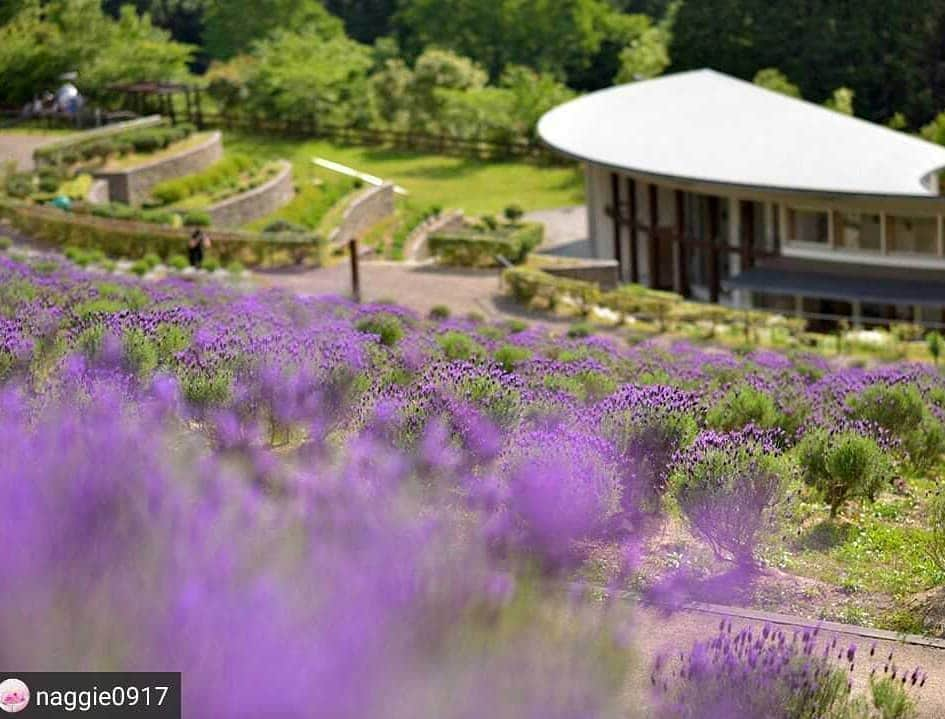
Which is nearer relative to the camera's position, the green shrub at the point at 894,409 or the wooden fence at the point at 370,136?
the green shrub at the point at 894,409

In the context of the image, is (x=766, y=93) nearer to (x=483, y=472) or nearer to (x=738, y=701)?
(x=483, y=472)

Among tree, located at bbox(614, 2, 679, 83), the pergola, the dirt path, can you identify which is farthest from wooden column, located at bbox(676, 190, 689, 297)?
the dirt path

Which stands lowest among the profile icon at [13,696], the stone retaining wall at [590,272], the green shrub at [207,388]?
the stone retaining wall at [590,272]

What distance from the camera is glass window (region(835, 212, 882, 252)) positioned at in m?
37.8

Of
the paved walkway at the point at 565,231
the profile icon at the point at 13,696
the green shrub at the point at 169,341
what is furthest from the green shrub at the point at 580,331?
the profile icon at the point at 13,696

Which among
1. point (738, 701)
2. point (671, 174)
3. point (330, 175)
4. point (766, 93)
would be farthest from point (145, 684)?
point (330, 175)

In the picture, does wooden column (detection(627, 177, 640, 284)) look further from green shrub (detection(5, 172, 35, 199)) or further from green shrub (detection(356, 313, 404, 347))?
green shrub (detection(356, 313, 404, 347))

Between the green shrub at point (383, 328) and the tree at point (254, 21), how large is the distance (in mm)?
72839

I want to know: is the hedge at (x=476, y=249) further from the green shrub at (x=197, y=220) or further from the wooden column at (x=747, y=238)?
the green shrub at (x=197, y=220)

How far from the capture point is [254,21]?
92.9 metres

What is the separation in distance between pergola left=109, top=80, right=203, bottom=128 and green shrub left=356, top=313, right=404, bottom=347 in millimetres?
42935

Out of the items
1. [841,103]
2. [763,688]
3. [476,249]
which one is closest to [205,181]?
[476,249]

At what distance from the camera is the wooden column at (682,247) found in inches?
1651

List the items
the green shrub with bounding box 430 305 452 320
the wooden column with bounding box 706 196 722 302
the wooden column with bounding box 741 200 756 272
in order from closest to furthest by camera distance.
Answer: the green shrub with bounding box 430 305 452 320 → the wooden column with bounding box 741 200 756 272 → the wooden column with bounding box 706 196 722 302
